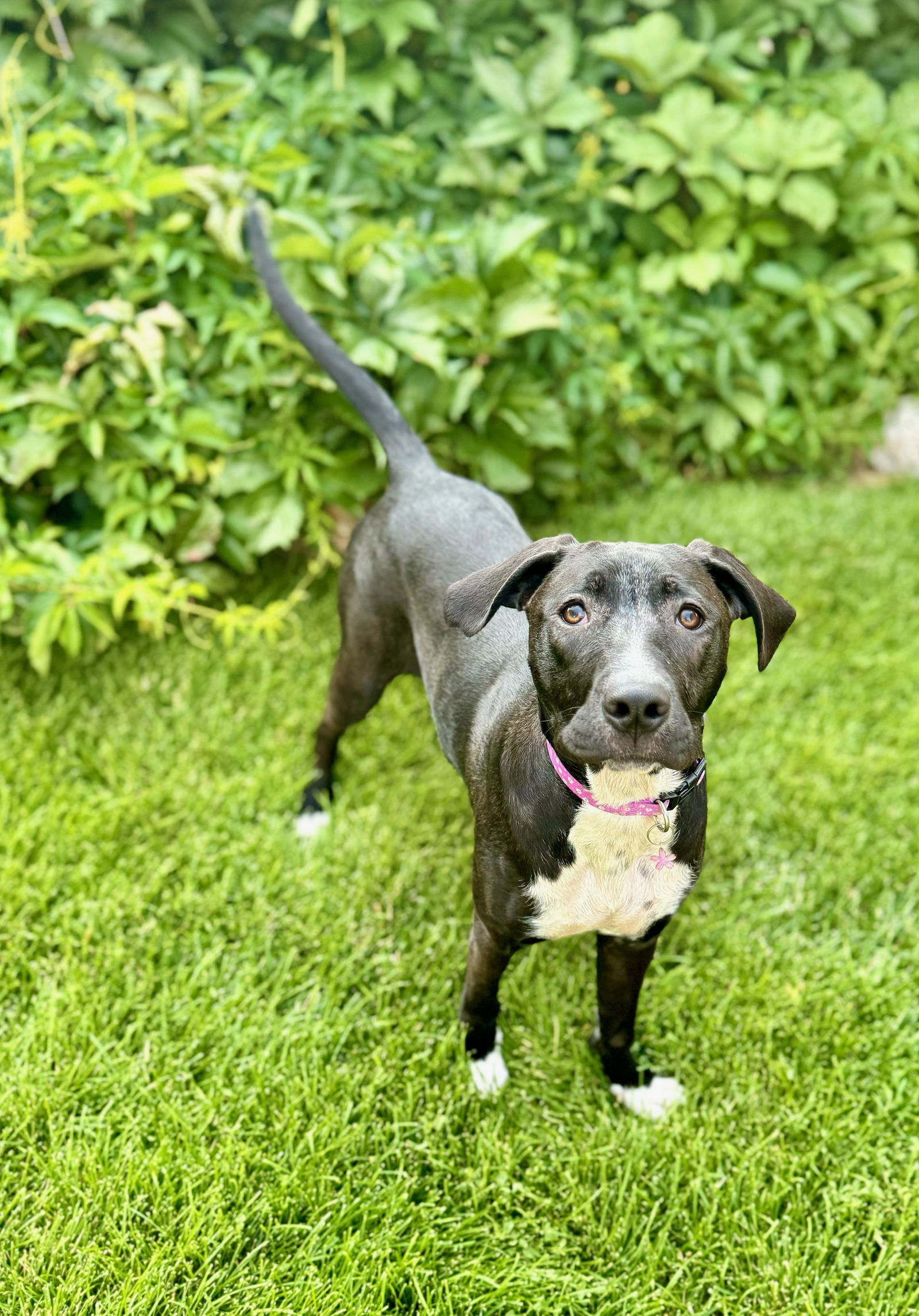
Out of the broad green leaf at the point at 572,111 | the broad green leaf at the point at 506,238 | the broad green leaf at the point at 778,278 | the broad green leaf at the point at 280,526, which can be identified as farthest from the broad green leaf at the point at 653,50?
the broad green leaf at the point at 280,526

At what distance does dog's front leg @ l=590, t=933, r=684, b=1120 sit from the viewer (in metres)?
2.32

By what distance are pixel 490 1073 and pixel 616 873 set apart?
897 mm

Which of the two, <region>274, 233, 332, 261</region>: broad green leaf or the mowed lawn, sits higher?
<region>274, 233, 332, 261</region>: broad green leaf

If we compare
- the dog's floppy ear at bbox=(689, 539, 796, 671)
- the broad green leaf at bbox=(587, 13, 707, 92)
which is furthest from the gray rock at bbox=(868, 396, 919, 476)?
the dog's floppy ear at bbox=(689, 539, 796, 671)

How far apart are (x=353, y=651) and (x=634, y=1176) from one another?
158 cm

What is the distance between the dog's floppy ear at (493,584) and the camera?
192cm

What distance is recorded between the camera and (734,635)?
436cm

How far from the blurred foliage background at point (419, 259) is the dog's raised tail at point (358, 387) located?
0.49 metres

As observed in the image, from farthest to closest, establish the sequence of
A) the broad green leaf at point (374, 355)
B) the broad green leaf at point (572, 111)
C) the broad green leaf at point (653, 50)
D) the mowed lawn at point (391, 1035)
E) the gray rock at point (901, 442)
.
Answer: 1. the gray rock at point (901, 442)
2. the broad green leaf at point (653, 50)
3. the broad green leaf at point (572, 111)
4. the broad green leaf at point (374, 355)
5. the mowed lawn at point (391, 1035)

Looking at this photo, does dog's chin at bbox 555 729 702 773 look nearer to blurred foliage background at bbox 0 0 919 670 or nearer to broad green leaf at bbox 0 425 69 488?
blurred foliage background at bbox 0 0 919 670

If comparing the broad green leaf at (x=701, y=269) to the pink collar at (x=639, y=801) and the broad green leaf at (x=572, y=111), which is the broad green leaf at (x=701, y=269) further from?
the pink collar at (x=639, y=801)

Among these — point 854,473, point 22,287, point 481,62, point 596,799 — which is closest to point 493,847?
point 596,799

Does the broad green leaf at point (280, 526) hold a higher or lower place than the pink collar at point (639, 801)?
lower

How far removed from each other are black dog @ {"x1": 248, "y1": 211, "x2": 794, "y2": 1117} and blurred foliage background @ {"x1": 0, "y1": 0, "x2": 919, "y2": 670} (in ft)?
3.54
